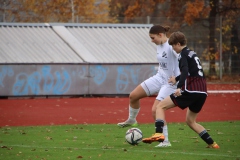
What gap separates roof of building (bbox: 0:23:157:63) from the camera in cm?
2609

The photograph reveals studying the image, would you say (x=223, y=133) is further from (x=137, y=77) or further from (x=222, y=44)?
(x=222, y=44)

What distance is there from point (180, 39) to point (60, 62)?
15012 mm

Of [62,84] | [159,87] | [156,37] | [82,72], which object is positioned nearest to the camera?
[156,37]

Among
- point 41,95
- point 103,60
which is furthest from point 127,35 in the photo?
point 41,95

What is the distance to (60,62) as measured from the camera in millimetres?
25797

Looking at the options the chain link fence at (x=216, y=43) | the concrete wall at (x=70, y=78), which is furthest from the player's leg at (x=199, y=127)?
the chain link fence at (x=216, y=43)

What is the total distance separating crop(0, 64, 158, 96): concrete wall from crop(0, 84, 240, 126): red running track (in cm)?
71

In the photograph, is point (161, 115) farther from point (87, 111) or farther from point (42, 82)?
point (42, 82)

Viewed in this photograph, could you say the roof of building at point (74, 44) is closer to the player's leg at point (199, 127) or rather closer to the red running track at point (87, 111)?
the red running track at point (87, 111)

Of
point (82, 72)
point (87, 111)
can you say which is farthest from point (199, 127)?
point (82, 72)

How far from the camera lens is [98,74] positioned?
26.2 m

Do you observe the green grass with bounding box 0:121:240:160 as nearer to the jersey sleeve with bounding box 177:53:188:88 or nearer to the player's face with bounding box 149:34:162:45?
the jersey sleeve with bounding box 177:53:188:88

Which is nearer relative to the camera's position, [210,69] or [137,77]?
[137,77]

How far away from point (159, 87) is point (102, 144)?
1.95 meters
